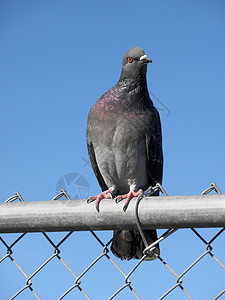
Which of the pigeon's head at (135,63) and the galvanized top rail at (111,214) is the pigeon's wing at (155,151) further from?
the galvanized top rail at (111,214)

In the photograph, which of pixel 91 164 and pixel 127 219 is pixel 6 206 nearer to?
pixel 127 219

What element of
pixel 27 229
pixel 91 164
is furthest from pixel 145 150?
pixel 27 229

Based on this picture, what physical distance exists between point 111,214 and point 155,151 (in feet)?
6.52

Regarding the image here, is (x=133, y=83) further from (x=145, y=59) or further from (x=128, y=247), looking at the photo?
(x=128, y=247)

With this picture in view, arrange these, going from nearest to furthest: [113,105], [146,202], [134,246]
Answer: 1. [146,202]
2. [134,246]
3. [113,105]

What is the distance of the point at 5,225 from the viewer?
1899 mm

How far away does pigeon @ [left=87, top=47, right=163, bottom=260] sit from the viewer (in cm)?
352

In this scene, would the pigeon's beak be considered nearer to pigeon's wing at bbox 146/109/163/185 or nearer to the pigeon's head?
the pigeon's head

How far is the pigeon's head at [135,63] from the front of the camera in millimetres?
3715

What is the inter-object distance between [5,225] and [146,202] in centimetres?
68

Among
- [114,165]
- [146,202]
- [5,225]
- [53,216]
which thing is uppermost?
[114,165]

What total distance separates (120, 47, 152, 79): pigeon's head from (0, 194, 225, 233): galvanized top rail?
Result: 6.99 feet

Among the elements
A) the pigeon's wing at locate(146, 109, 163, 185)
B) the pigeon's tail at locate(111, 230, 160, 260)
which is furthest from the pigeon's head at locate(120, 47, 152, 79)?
the pigeon's tail at locate(111, 230, 160, 260)

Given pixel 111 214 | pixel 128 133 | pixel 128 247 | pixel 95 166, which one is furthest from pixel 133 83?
pixel 111 214
